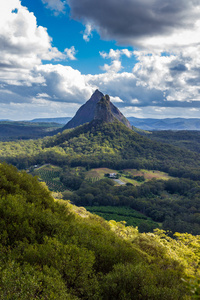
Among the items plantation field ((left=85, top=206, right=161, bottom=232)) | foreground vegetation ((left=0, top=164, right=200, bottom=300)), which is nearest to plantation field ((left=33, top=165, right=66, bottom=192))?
plantation field ((left=85, top=206, right=161, bottom=232))

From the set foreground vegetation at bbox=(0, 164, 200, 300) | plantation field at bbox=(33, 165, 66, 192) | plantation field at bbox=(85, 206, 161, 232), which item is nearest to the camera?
foreground vegetation at bbox=(0, 164, 200, 300)

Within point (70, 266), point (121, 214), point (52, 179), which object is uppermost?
point (70, 266)

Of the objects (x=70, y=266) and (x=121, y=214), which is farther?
(x=121, y=214)

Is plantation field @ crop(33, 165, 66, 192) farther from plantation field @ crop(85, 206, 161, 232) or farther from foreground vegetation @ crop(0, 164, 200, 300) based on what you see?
foreground vegetation @ crop(0, 164, 200, 300)

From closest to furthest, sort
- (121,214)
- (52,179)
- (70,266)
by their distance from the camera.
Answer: (70,266), (121,214), (52,179)

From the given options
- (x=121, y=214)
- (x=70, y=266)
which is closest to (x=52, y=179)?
(x=121, y=214)

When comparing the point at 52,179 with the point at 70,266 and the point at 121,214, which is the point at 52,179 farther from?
the point at 70,266

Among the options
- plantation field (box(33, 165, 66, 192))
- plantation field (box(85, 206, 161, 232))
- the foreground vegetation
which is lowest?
plantation field (box(85, 206, 161, 232))

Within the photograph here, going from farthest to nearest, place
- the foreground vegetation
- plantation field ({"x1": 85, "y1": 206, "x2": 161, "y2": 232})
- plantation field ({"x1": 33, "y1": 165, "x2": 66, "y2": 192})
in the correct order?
plantation field ({"x1": 33, "y1": 165, "x2": 66, "y2": 192}) < plantation field ({"x1": 85, "y1": 206, "x2": 161, "y2": 232}) < the foreground vegetation

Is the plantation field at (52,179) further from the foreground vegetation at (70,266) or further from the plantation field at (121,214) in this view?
the foreground vegetation at (70,266)

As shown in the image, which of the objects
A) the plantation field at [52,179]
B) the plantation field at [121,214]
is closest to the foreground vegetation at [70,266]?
the plantation field at [121,214]

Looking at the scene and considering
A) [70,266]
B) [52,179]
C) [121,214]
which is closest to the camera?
[70,266]

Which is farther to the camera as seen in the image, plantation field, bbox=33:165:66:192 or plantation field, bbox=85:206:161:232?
plantation field, bbox=33:165:66:192
